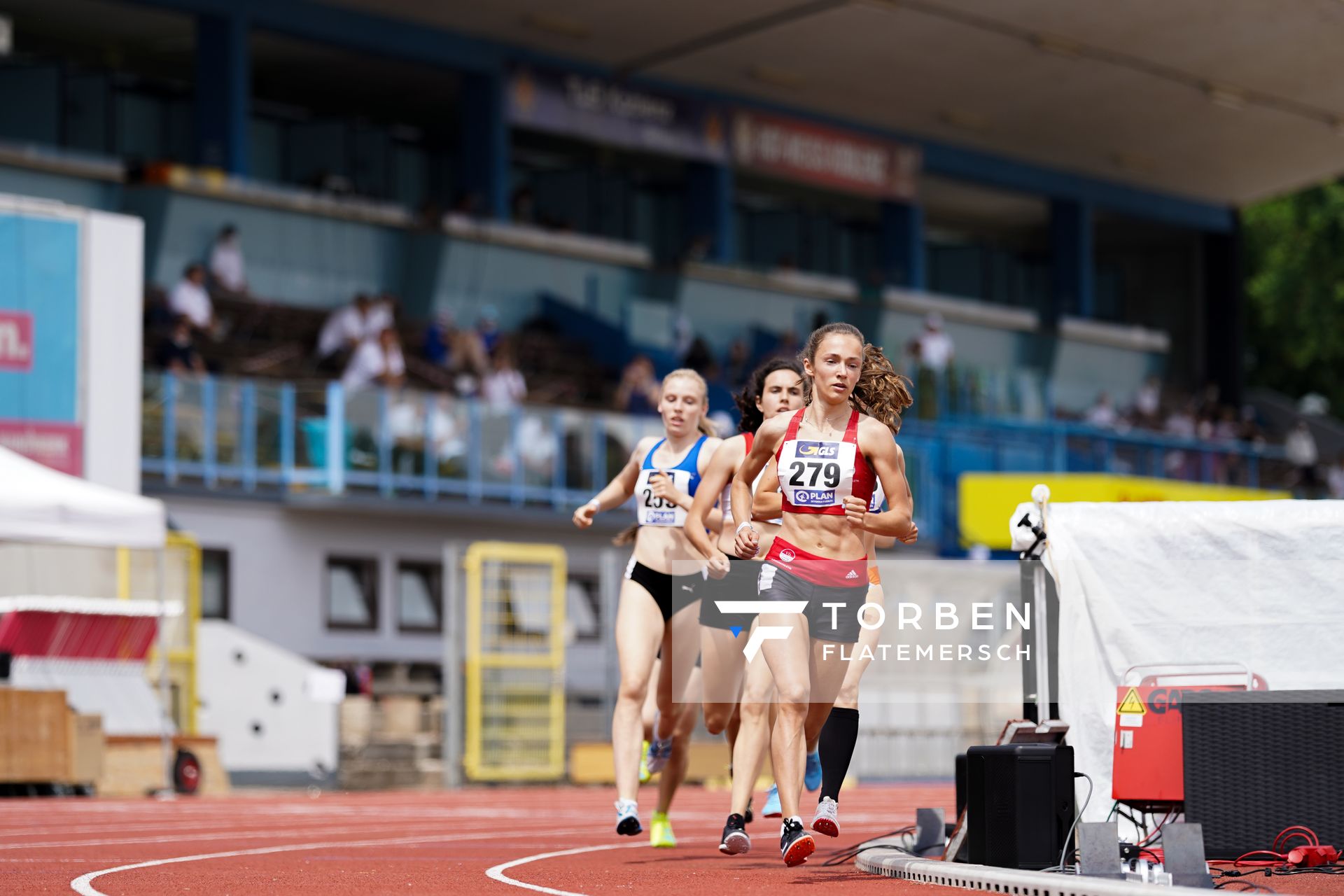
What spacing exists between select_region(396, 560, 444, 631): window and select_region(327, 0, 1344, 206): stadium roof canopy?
9.06 metres

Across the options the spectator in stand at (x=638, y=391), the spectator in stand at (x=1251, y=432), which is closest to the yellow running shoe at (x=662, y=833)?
the spectator in stand at (x=638, y=391)

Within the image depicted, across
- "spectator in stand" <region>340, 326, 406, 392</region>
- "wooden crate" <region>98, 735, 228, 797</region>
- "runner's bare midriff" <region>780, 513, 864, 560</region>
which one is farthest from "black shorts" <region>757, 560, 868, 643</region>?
"spectator in stand" <region>340, 326, 406, 392</region>

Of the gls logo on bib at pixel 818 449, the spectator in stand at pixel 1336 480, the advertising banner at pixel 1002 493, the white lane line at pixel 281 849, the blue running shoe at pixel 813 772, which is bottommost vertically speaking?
the white lane line at pixel 281 849

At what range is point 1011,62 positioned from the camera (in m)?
39.8

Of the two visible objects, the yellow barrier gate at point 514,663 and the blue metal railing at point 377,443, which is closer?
the yellow barrier gate at point 514,663

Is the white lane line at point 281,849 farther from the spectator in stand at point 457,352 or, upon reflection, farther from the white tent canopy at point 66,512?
the spectator in stand at point 457,352

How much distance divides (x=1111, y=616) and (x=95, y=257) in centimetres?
1504

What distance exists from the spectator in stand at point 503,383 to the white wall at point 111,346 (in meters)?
6.45

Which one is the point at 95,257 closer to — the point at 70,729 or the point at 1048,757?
the point at 70,729

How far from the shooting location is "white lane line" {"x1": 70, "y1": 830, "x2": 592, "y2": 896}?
9.71m

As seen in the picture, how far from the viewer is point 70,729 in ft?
66.2

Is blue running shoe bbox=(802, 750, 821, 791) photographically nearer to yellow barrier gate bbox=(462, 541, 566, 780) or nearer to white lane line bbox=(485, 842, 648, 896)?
white lane line bbox=(485, 842, 648, 896)

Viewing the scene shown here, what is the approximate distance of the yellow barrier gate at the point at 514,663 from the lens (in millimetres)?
24672

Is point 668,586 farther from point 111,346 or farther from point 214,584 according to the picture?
point 214,584
